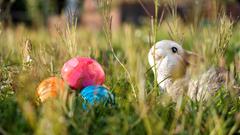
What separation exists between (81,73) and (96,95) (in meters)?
0.29

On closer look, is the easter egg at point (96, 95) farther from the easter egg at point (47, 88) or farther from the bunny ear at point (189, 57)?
the bunny ear at point (189, 57)

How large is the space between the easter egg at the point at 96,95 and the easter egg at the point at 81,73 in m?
0.16

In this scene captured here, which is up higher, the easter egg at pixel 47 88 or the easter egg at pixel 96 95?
the easter egg at pixel 47 88

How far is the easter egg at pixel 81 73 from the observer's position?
8.46 feet

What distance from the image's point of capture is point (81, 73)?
259 cm

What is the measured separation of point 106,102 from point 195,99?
1.33ft

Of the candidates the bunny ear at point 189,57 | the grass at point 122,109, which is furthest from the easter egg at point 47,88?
the bunny ear at point 189,57

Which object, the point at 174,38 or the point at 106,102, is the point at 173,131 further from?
the point at 174,38

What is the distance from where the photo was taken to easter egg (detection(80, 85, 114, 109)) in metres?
2.28

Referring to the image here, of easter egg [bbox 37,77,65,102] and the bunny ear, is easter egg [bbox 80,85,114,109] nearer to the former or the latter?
easter egg [bbox 37,77,65,102]

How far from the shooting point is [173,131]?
182cm

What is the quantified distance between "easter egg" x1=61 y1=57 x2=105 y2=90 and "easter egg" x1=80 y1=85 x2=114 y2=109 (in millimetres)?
162

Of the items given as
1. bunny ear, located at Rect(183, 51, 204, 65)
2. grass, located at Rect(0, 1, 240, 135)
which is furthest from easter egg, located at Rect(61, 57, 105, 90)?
bunny ear, located at Rect(183, 51, 204, 65)

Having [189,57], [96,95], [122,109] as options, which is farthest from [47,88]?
[189,57]
